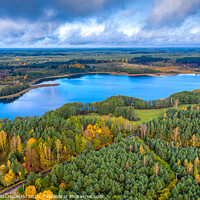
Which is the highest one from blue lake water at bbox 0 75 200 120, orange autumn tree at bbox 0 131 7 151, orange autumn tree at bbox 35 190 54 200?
orange autumn tree at bbox 0 131 7 151

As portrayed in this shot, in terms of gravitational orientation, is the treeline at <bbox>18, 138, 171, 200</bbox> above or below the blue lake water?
above

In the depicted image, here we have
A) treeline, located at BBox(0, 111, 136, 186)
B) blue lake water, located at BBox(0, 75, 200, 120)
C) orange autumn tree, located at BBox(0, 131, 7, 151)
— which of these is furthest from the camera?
blue lake water, located at BBox(0, 75, 200, 120)

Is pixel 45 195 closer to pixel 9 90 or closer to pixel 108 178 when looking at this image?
pixel 108 178

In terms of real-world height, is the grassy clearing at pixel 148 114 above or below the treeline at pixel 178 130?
below

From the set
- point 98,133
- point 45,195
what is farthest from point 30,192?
point 98,133

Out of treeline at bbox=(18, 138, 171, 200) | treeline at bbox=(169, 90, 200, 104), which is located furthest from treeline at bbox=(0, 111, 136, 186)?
treeline at bbox=(169, 90, 200, 104)

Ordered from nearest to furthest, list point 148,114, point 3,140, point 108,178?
point 108,178, point 3,140, point 148,114

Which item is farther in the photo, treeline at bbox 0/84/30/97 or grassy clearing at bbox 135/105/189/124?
treeline at bbox 0/84/30/97

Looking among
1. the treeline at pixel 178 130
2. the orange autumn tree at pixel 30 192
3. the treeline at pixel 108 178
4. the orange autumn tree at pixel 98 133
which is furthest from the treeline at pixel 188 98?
the orange autumn tree at pixel 30 192

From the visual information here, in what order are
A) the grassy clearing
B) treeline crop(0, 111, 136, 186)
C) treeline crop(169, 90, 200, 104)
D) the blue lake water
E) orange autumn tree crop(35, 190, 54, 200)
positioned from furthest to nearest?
the blue lake water
treeline crop(169, 90, 200, 104)
the grassy clearing
treeline crop(0, 111, 136, 186)
orange autumn tree crop(35, 190, 54, 200)

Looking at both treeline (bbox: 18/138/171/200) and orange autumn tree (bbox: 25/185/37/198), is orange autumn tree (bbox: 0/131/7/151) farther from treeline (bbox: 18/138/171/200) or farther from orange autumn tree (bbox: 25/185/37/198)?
orange autumn tree (bbox: 25/185/37/198)

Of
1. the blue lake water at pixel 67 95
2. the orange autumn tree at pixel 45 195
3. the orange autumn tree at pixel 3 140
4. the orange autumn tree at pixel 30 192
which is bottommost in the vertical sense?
the blue lake water at pixel 67 95

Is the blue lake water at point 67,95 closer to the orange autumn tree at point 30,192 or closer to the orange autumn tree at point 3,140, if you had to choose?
the orange autumn tree at point 3,140
